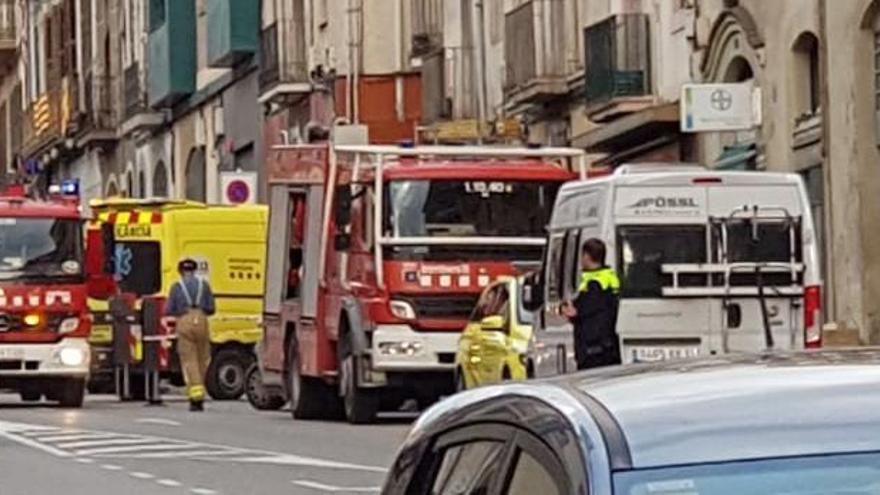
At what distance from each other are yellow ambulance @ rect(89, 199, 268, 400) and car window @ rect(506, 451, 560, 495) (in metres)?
31.7

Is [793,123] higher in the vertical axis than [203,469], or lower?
higher

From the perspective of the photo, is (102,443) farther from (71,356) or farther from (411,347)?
(71,356)

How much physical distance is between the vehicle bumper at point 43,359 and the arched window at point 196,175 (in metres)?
30.0

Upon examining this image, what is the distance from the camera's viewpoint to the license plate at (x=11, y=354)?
3189 centimetres

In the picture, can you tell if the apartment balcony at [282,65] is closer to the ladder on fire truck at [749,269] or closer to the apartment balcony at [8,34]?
the ladder on fire truck at [749,269]

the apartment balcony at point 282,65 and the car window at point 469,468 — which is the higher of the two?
the apartment balcony at point 282,65

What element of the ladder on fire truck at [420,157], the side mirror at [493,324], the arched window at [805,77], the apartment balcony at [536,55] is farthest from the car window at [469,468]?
the apartment balcony at [536,55]

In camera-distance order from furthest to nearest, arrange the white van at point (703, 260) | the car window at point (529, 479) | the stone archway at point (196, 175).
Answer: the stone archway at point (196, 175) < the white van at point (703, 260) < the car window at point (529, 479)

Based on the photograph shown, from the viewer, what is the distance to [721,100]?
3066 cm

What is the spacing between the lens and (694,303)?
22.0 m

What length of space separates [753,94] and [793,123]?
60cm

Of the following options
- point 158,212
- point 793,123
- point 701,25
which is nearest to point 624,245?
point 793,123

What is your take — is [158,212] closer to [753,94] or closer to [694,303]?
[753,94]

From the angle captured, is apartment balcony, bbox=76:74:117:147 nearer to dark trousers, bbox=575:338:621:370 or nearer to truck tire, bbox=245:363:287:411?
truck tire, bbox=245:363:287:411
